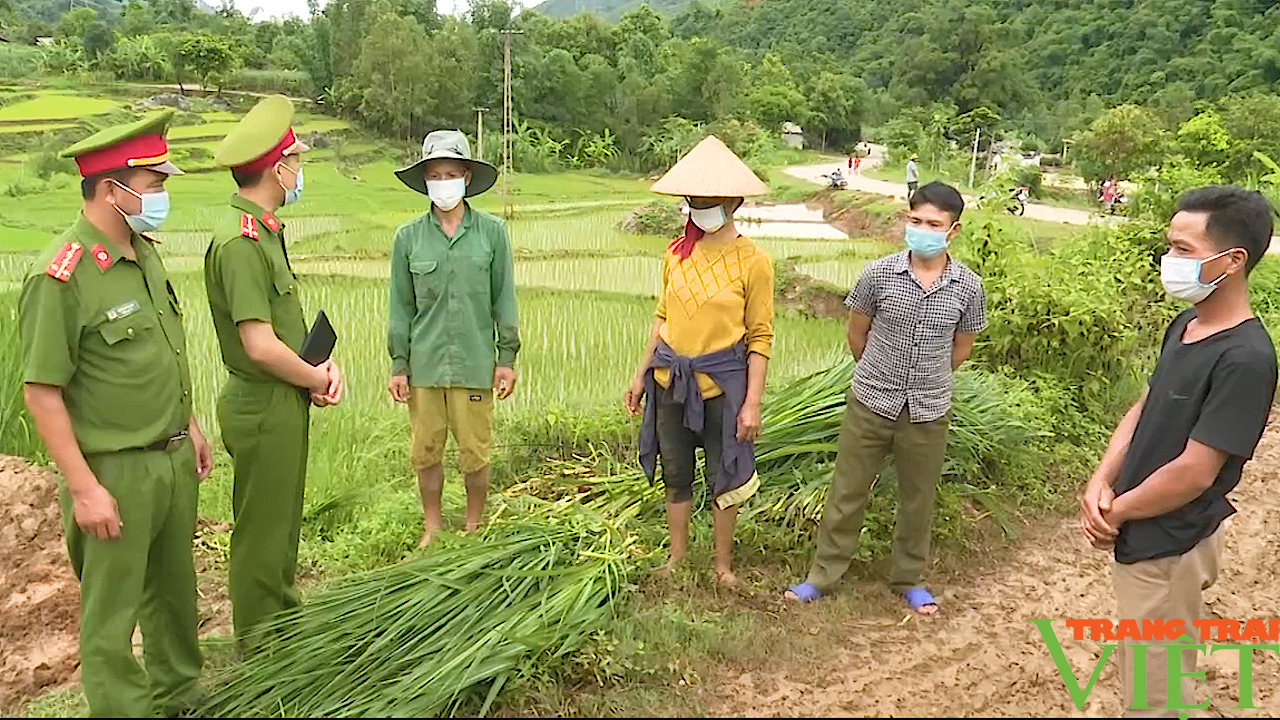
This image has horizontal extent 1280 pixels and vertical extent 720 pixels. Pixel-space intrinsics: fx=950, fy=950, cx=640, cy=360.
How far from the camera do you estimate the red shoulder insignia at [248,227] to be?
2.46 meters

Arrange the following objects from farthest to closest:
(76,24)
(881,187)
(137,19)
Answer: (137,19), (76,24), (881,187)

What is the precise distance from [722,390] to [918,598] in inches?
38.3

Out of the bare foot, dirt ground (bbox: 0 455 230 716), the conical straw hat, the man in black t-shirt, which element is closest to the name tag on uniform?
dirt ground (bbox: 0 455 230 716)

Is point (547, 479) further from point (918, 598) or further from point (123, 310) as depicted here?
point (123, 310)

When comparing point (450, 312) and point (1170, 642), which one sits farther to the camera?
point (450, 312)

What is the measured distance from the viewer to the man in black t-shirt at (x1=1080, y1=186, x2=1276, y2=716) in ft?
6.59

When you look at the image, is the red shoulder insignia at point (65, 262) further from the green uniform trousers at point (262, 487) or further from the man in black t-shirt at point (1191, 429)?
the man in black t-shirt at point (1191, 429)

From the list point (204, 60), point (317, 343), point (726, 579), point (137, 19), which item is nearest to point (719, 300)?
point (726, 579)

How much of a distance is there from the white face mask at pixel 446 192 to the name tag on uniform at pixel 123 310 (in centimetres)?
118

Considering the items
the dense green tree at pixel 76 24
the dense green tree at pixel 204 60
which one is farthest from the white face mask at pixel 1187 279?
the dense green tree at pixel 76 24

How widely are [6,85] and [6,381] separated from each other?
1508 centimetres

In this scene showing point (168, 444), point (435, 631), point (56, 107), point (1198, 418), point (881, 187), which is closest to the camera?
point (1198, 418)

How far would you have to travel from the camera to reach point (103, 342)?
2.18 meters

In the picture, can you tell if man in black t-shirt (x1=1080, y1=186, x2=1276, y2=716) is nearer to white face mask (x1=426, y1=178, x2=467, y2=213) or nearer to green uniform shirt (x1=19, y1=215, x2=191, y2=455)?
white face mask (x1=426, y1=178, x2=467, y2=213)
